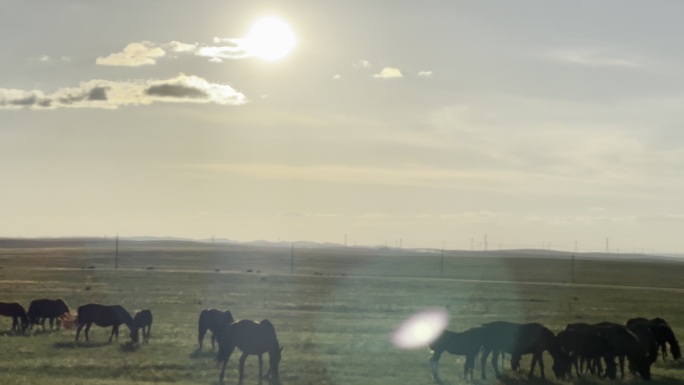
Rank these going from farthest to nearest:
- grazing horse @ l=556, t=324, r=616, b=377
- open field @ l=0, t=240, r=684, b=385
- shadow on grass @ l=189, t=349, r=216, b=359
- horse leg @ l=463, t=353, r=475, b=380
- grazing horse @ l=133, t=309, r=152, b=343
Answer: 1. grazing horse @ l=133, t=309, r=152, b=343
2. shadow on grass @ l=189, t=349, r=216, b=359
3. grazing horse @ l=556, t=324, r=616, b=377
4. open field @ l=0, t=240, r=684, b=385
5. horse leg @ l=463, t=353, r=475, b=380

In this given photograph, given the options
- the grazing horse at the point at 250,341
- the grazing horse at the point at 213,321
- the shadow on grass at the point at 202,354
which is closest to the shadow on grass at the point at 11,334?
the grazing horse at the point at 213,321

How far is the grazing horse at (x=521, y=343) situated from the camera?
25938 millimetres

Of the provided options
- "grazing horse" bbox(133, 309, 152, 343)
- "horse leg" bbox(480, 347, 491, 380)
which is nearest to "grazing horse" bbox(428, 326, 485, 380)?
"horse leg" bbox(480, 347, 491, 380)

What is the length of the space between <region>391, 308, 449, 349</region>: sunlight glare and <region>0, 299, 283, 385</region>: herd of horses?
225 inches

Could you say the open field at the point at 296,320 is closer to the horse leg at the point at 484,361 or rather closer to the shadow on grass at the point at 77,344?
the shadow on grass at the point at 77,344

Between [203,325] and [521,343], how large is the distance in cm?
1184

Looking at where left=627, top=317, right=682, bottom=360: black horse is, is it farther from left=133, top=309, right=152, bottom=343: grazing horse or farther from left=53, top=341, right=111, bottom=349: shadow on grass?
left=53, top=341, right=111, bottom=349: shadow on grass

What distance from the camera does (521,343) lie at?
26.2 m

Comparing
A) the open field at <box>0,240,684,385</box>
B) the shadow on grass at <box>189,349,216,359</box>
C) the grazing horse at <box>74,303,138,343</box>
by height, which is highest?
the grazing horse at <box>74,303,138,343</box>

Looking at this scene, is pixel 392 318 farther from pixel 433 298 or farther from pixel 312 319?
pixel 433 298

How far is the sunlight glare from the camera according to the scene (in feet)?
112

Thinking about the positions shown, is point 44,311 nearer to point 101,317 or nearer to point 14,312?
point 14,312

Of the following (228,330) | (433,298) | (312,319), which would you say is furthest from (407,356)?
(433,298)

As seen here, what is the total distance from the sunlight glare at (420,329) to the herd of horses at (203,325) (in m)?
5.70
